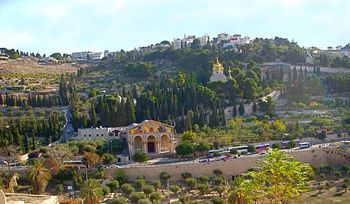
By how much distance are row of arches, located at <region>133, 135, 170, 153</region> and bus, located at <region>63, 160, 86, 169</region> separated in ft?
17.6

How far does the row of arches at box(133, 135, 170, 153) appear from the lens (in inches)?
1548

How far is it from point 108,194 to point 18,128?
12345mm

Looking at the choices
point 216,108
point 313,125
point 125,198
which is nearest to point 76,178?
point 125,198

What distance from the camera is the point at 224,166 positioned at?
35188 mm

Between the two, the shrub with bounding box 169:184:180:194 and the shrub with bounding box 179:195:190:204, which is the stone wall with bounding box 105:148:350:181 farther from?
the shrub with bounding box 179:195:190:204

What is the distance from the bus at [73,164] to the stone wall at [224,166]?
2.01 metres

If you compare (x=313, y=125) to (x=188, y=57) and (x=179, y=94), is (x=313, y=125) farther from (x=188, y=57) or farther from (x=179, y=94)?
(x=188, y=57)

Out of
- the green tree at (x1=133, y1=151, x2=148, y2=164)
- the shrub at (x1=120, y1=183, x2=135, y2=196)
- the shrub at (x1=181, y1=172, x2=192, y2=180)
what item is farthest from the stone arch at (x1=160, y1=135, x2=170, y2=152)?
the shrub at (x1=120, y1=183, x2=135, y2=196)

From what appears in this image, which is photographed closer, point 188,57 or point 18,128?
point 18,128

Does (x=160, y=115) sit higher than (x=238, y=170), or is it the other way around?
(x=160, y=115)

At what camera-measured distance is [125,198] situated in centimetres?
2880

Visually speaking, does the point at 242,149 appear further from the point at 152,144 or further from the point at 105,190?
the point at 105,190

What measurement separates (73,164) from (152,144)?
7.33 metres

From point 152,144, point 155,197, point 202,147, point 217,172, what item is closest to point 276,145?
point 202,147
